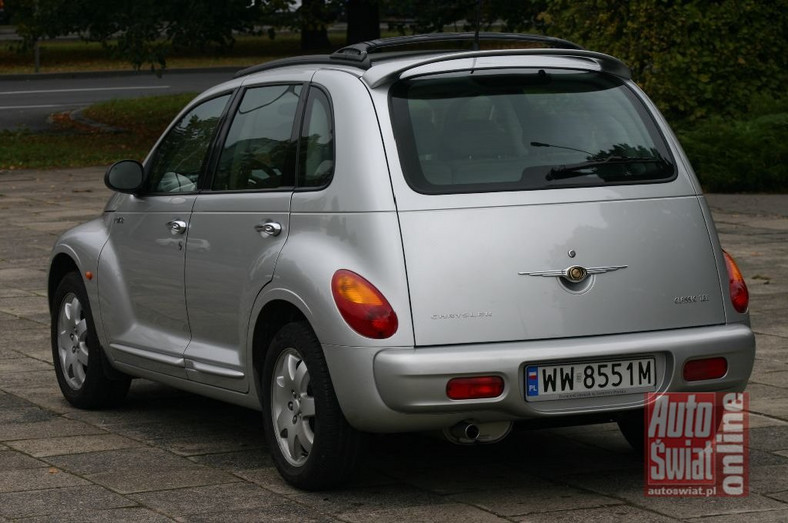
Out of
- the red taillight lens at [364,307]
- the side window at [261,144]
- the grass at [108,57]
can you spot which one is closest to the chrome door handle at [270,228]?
the side window at [261,144]

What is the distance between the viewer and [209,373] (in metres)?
6.76

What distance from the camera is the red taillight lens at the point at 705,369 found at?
19.4ft

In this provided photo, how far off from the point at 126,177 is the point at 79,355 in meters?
1.06

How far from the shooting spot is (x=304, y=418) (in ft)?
19.9

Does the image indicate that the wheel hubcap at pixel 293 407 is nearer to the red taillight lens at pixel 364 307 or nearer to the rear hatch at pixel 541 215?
the red taillight lens at pixel 364 307

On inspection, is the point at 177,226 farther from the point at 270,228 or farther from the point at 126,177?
the point at 270,228

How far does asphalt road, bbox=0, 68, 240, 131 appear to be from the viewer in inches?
1190

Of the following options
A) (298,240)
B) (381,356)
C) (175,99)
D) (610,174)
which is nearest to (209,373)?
(298,240)

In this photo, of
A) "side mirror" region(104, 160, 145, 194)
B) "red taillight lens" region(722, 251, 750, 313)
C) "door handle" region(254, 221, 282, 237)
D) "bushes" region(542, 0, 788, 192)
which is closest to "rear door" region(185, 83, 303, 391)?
"door handle" region(254, 221, 282, 237)

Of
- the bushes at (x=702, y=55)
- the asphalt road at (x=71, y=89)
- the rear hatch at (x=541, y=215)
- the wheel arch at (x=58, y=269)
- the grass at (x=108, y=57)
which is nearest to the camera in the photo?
the rear hatch at (x=541, y=215)

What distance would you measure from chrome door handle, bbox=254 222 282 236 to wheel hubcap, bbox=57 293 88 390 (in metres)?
1.87

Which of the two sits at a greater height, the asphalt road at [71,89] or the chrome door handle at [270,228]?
the chrome door handle at [270,228]

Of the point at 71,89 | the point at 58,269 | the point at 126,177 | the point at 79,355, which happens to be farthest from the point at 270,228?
the point at 71,89

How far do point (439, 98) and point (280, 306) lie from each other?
3.31 feet
